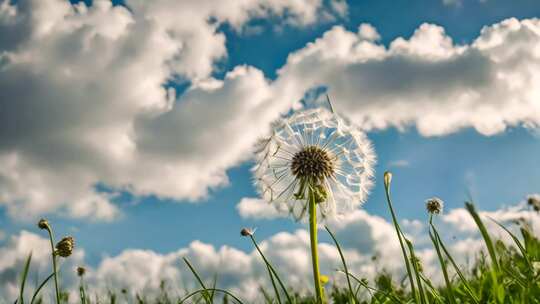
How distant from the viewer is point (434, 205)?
3.53 metres

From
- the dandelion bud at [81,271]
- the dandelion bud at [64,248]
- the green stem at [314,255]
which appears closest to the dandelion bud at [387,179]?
the green stem at [314,255]

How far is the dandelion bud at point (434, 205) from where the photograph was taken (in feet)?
11.5

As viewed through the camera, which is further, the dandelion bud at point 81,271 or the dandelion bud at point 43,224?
the dandelion bud at point 81,271

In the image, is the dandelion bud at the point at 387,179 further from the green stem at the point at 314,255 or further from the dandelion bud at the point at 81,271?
the dandelion bud at the point at 81,271

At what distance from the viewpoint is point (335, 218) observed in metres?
4.32

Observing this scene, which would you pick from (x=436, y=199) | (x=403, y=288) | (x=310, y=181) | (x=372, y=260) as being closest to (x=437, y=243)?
(x=436, y=199)

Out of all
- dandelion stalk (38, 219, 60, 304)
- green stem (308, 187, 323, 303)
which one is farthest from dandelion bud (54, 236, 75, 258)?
green stem (308, 187, 323, 303)

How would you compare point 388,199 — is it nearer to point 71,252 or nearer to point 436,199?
point 436,199

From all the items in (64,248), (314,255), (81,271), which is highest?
(81,271)

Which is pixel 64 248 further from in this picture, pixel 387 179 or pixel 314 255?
pixel 387 179

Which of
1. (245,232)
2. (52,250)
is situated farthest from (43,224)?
(245,232)

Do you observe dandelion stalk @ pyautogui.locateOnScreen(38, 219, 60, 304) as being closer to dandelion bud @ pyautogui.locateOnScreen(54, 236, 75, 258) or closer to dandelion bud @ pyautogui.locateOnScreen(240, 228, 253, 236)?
dandelion bud @ pyautogui.locateOnScreen(54, 236, 75, 258)

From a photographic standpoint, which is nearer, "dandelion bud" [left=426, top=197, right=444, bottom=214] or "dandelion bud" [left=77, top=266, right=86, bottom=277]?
"dandelion bud" [left=426, top=197, right=444, bottom=214]

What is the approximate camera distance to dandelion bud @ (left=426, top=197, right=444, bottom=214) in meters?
3.50
